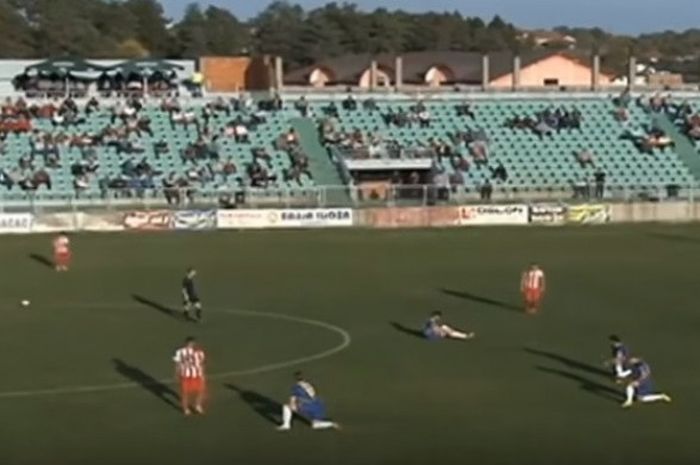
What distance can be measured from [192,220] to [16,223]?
6123 mm

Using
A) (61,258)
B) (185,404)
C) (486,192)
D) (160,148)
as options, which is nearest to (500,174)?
(486,192)

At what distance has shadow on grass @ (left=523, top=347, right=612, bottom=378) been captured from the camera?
27.6 m

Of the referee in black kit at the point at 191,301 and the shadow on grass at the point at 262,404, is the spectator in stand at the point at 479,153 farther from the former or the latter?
the shadow on grass at the point at 262,404

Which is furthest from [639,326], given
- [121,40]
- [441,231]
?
[121,40]

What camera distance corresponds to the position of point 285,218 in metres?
55.8

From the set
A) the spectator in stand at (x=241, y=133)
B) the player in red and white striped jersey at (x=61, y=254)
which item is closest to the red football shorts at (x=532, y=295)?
the player in red and white striped jersey at (x=61, y=254)

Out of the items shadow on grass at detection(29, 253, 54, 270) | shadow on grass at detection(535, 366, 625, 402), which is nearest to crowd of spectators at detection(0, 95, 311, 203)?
shadow on grass at detection(29, 253, 54, 270)

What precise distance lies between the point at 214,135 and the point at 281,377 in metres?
40.8

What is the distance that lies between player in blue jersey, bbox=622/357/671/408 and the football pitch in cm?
39

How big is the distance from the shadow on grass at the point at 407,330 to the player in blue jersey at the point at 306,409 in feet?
28.4

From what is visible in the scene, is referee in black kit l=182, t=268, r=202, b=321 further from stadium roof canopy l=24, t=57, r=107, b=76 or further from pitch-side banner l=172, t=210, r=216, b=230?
stadium roof canopy l=24, t=57, r=107, b=76

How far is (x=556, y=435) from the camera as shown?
22.8m

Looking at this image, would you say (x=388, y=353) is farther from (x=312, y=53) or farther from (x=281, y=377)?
(x=312, y=53)

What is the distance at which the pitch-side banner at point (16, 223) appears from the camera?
53406mm
